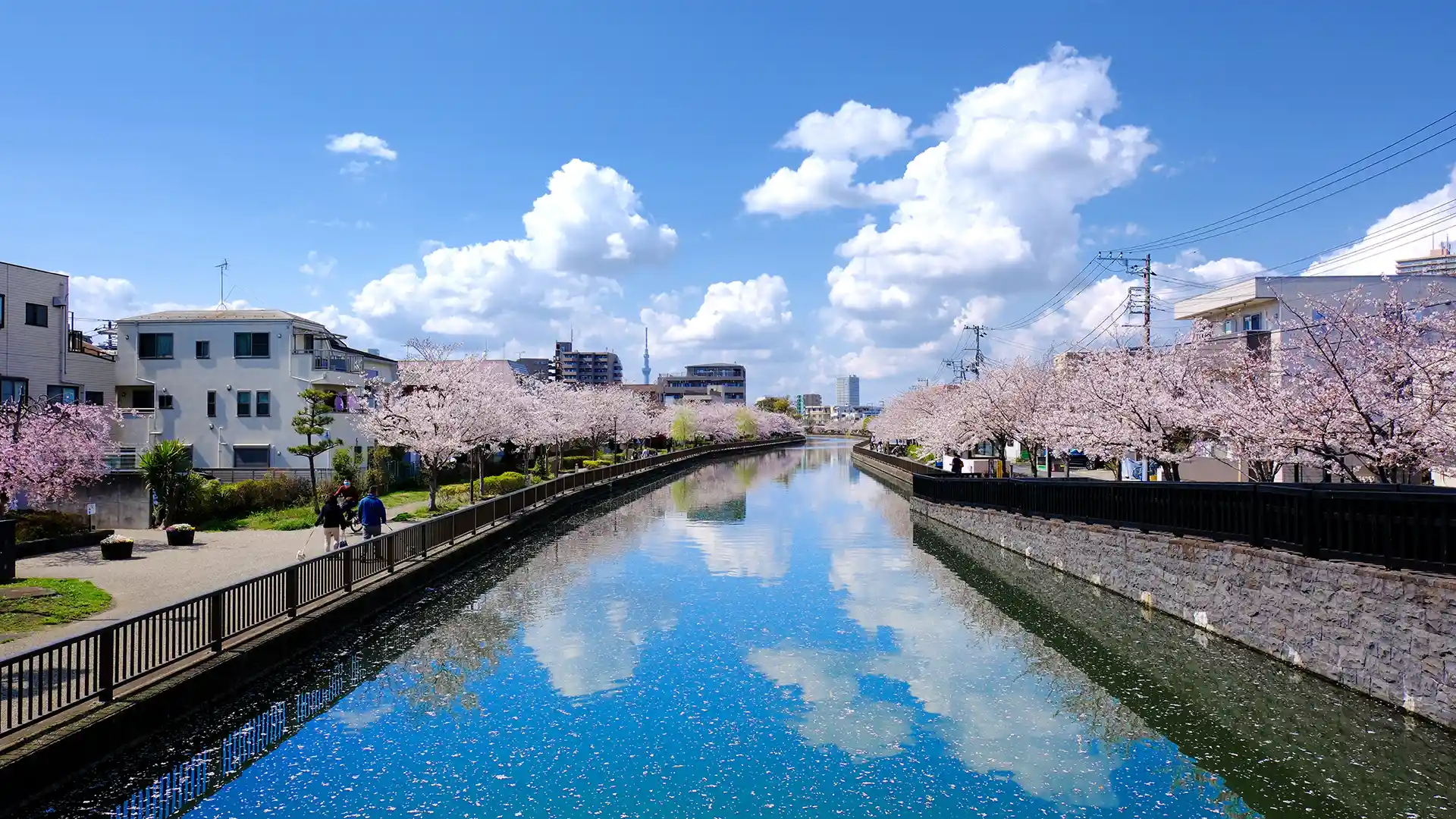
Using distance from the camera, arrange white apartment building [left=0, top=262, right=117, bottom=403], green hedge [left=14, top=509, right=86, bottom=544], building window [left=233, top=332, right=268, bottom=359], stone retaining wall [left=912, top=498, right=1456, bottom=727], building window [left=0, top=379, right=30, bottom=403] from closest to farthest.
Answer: stone retaining wall [left=912, top=498, right=1456, bottom=727]
green hedge [left=14, top=509, right=86, bottom=544]
building window [left=0, top=379, right=30, bottom=403]
white apartment building [left=0, top=262, right=117, bottom=403]
building window [left=233, top=332, right=268, bottom=359]

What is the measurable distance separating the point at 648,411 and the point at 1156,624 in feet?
290

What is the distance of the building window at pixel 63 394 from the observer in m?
31.3

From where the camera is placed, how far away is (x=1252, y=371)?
→ 2112 centimetres

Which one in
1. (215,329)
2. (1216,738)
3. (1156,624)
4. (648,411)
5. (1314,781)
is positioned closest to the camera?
(1314,781)

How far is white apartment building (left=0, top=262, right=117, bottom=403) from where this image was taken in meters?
29.2

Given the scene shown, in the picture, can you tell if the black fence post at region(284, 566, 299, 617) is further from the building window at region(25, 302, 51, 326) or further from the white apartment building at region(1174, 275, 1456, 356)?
the white apartment building at region(1174, 275, 1456, 356)

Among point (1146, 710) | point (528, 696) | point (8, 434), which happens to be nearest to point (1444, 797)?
point (1146, 710)

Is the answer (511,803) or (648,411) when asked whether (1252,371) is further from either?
(648,411)

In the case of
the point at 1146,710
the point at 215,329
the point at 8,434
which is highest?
the point at 215,329

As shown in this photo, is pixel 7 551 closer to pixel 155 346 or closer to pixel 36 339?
pixel 36 339

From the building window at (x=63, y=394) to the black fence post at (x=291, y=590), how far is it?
2312cm

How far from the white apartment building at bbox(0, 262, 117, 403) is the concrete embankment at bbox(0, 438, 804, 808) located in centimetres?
2012

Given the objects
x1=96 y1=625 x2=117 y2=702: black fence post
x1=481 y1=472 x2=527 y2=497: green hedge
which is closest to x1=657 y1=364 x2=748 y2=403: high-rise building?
x1=481 y1=472 x2=527 y2=497: green hedge

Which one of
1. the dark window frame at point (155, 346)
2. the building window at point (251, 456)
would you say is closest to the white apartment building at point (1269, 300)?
the building window at point (251, 456)
